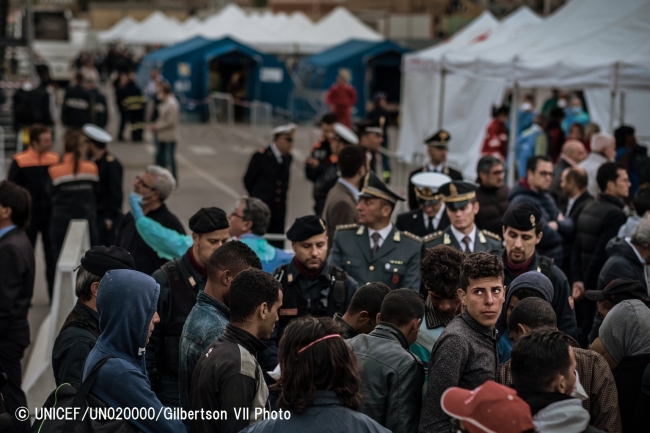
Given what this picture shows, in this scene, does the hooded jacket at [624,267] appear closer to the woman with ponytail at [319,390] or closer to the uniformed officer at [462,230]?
the uniformed officer at [462,230]

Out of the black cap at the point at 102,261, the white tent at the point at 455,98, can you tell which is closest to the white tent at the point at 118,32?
the white tent at the point at 455,98

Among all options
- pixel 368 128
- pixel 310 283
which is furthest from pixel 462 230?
pixel 368 128

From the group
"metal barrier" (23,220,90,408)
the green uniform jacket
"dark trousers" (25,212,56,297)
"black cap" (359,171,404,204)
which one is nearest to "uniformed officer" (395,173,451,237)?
"black cap" (359,171,404,204)

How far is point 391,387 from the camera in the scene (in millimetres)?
4344

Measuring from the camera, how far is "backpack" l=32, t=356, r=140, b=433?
3.81 meters

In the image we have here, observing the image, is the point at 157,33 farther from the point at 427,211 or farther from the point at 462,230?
Result: the point at 462,230

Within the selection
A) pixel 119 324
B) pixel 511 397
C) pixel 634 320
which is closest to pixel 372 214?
pixel 634 320

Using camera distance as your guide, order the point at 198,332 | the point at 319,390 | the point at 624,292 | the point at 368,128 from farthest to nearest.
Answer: the point at 368,128
the point at 624,292
the point at 198,332
the point at 319,390

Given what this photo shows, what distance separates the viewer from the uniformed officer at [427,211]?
26.2 feet

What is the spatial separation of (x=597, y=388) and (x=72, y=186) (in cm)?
715

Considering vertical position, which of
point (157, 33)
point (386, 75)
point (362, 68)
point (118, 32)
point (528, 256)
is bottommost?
point (528, 256)

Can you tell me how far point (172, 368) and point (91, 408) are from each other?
1630mm

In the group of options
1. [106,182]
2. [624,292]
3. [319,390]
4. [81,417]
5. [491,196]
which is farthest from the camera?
[106,182]

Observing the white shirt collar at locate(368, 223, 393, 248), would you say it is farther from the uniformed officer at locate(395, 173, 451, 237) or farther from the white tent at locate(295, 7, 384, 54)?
the white tent at locate(295, 7, 384, 54)
